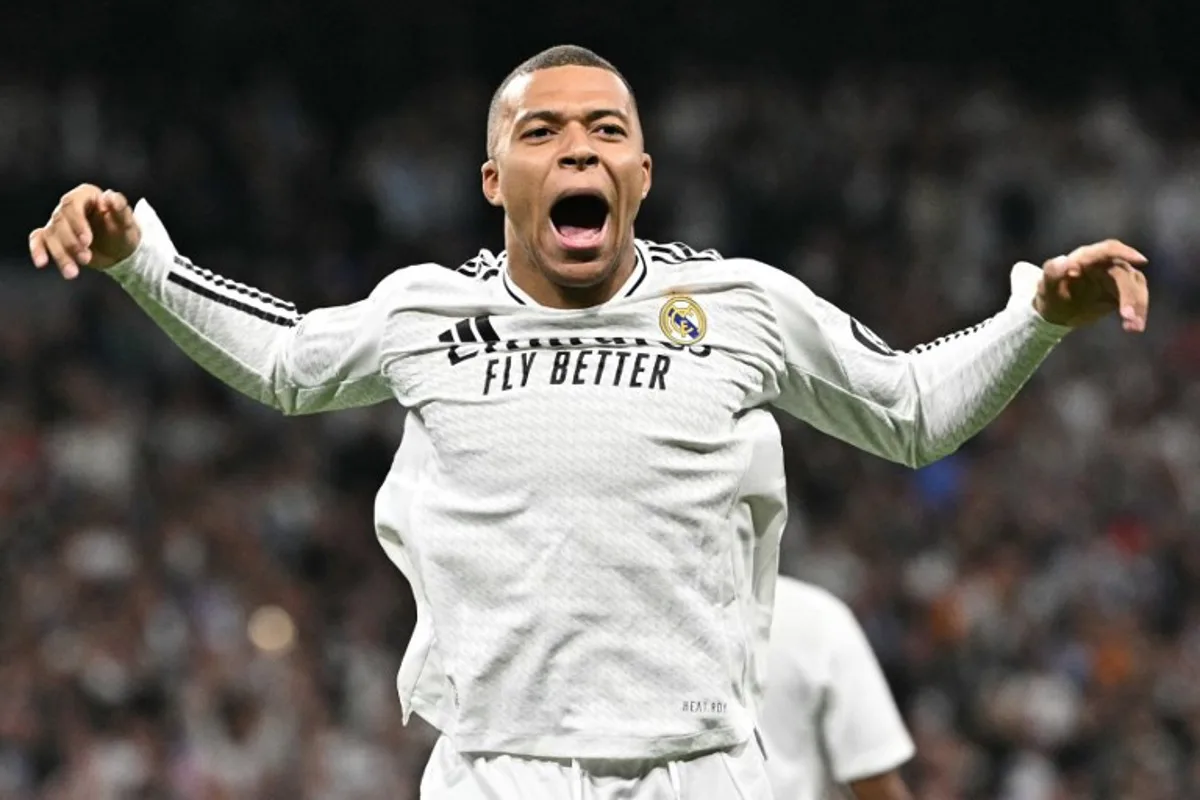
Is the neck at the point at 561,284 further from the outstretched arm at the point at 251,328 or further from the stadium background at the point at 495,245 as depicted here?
the stadium background at the point at 495,245

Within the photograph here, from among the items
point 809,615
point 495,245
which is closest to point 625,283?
point 809,615

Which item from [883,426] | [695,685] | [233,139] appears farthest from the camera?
[233,139]

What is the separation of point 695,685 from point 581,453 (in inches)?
15.6

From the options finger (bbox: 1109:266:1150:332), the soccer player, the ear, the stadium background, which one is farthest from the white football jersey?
the stadium background

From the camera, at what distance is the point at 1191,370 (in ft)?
37.9

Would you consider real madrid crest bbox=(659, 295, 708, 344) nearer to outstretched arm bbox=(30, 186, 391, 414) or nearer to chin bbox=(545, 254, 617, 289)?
chin bbox=(545, 254, 617, 289)

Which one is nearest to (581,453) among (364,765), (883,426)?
(883,426)

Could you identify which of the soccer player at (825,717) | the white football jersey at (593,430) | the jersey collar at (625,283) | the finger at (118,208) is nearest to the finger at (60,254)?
the finger at (118,208)

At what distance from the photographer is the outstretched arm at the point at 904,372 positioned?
3664 mm

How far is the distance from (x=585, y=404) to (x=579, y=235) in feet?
0.93

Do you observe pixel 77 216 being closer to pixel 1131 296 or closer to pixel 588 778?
pixel 588 778

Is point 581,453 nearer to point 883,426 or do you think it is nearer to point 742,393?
point 742,393

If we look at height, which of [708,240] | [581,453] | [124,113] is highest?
[124,113]

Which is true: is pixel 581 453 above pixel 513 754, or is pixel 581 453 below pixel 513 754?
above
